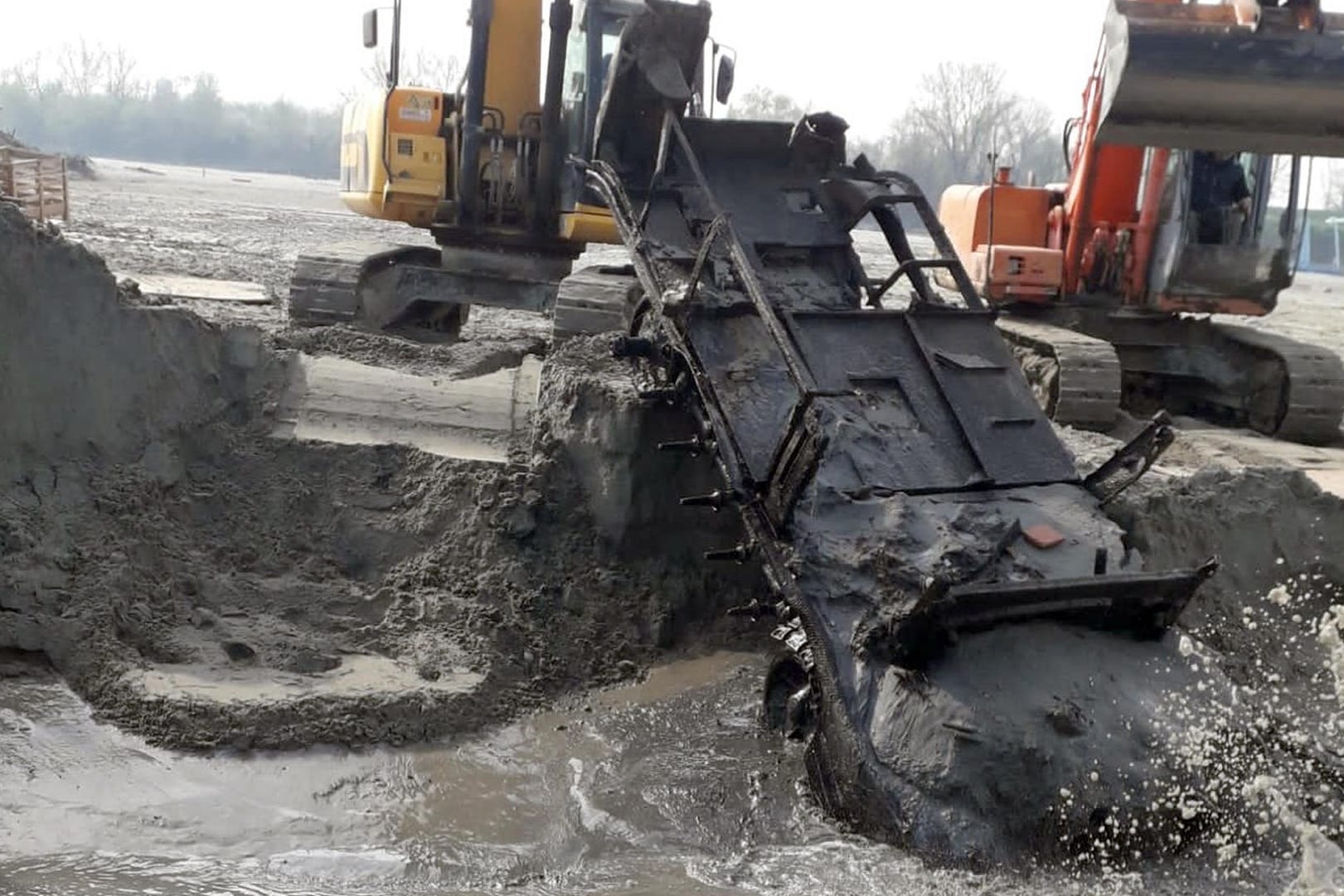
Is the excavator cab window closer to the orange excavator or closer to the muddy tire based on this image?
the orange excavator

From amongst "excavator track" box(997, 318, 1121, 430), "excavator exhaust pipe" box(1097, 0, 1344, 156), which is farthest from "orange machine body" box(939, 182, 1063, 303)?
"excavator exhaust pipe" box(1097, 0, 1344, 156)

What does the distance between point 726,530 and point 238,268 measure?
10926 millimetres

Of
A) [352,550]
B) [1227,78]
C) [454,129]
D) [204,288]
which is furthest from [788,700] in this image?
[204,288]

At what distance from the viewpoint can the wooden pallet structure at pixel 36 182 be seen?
65.5 feet

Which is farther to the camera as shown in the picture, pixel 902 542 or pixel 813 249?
pixel 813 249

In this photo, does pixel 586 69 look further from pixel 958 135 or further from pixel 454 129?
pixel 958 135

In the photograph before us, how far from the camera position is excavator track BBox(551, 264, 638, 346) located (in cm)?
782

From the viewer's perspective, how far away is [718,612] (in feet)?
20.6

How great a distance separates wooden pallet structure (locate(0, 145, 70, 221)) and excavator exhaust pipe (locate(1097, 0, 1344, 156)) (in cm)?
1759

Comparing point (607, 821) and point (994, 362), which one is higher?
point (994, 362)

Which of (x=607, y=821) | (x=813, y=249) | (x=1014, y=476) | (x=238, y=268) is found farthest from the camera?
(x=238, y=268)

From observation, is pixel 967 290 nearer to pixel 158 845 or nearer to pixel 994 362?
pixel 994 362

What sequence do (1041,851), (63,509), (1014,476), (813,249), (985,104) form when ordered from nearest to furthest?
(1041,851)
(1014,476)
(63,509)
(813,249)
(985,104)

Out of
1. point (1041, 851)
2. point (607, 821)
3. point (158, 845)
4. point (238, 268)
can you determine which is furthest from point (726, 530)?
point (238, 268)
